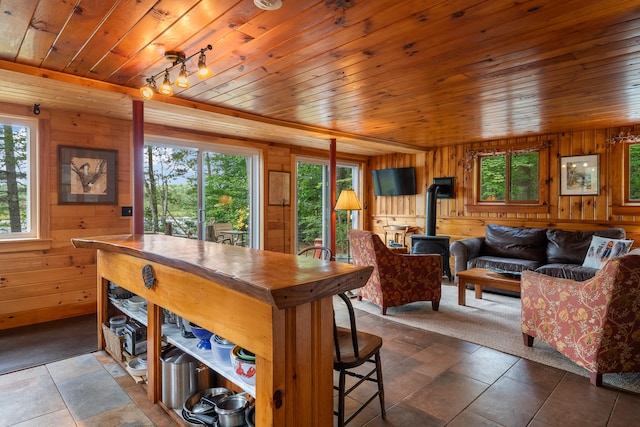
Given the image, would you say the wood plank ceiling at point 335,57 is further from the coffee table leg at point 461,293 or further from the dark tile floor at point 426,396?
the dark tile floor at point 426,396

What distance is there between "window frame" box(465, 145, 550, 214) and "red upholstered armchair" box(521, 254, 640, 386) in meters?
3.27

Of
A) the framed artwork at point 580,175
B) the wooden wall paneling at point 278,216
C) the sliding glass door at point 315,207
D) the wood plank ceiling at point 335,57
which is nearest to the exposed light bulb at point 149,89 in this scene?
the wood plank ceiling at point 335,57

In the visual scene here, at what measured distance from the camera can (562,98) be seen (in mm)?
3568

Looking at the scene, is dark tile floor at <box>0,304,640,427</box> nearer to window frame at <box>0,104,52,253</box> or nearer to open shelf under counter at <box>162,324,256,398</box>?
open shelf under counter at <box>162,324,256,398</box>

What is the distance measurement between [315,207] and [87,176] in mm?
3692

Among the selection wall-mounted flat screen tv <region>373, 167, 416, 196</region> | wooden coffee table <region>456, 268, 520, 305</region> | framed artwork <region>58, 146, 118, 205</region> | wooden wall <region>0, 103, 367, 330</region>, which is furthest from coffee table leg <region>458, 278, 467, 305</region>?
framed artwork <region>58, 146, 118, 205</region>

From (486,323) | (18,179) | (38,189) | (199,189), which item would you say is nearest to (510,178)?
(486,323)

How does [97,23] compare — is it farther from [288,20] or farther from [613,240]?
[613,240]

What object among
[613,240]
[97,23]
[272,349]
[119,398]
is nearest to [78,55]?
[97,23]

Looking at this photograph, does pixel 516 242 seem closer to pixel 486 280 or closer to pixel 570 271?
pixel 570 271

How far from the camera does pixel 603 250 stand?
427 centimetres

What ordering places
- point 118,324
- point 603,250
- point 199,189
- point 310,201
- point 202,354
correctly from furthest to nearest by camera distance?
1. point 310,201
2. point 199,189
3. point 603,250
4. point 118,324
5. point 202,354

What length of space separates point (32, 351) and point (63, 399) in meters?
1.07

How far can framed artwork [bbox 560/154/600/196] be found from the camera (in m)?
5.02
